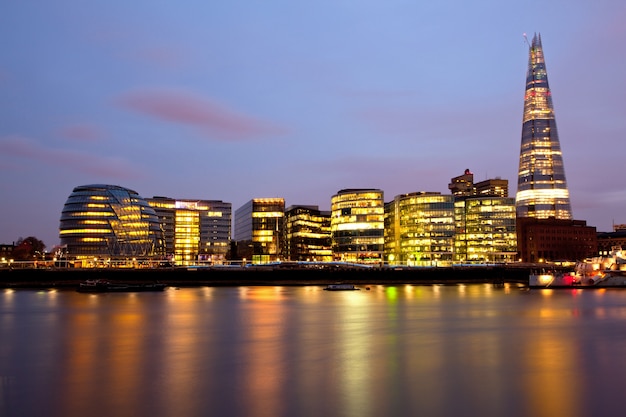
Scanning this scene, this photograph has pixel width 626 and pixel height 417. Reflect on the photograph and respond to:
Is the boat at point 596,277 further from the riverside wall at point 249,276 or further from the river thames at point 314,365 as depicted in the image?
the river thames at point 314,365

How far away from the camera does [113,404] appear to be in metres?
24.4

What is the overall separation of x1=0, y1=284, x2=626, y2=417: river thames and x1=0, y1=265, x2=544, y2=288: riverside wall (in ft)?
267

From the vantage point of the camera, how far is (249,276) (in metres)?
151

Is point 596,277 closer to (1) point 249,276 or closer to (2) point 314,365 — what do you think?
(1) point 249,276

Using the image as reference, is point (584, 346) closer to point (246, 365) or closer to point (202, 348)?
point (246, 365)

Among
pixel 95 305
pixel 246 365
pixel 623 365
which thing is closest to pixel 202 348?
pixel 246 365

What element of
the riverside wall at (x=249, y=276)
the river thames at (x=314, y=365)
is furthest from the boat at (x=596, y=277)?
the river thames at (x=314, y=365)

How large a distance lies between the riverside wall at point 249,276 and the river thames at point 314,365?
81.2 metres

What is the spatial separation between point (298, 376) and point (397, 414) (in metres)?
8.21

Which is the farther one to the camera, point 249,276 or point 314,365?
point 249,276

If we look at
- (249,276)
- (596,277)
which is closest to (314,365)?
(596,277)

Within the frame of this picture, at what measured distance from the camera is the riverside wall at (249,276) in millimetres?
137375

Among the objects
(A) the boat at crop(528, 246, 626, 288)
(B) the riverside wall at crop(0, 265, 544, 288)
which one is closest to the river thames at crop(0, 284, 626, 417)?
(A) the boat at crop(528, 246, 626, 288)

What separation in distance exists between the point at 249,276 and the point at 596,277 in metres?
77.0
